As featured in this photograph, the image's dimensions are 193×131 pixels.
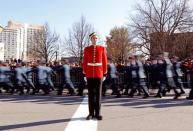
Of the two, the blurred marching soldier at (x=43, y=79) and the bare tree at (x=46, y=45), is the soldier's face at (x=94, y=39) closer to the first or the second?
the blurred marching soldier at (x=43, y=79)

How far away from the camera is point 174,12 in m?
51.7

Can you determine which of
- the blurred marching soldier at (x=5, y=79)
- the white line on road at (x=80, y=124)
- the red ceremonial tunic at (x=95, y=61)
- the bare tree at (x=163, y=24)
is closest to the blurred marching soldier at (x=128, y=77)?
the blurred marching soldier at (x=5, y=79)

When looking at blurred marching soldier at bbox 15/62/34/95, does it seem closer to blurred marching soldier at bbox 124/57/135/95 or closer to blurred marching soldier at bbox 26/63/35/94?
blurred marching soldier at bbox 26/63/35/94

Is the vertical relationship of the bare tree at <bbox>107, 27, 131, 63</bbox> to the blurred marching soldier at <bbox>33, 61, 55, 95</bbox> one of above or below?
above

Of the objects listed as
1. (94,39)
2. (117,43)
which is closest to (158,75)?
(94,39)

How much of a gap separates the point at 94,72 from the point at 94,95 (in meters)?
0.51

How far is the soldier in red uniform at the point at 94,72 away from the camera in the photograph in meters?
9.16

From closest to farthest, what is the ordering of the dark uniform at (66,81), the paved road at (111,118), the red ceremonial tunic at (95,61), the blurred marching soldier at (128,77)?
the paved road at (111,118) < the red ceremonial tunic at (95,61) < the blurred marching soldier at (128,77) < the dark uniform at (66,81)

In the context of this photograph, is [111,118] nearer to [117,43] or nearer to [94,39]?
[94,39]

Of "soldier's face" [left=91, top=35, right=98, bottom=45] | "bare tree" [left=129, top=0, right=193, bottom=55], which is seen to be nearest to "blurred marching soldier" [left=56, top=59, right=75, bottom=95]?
"soldier's face" [left=91, top=35, right=98, bottom=45]

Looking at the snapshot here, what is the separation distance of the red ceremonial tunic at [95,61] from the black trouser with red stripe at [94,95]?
0.14 meters

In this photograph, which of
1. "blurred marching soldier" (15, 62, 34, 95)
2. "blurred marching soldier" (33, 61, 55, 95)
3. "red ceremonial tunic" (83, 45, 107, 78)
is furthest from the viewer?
"blurred marching soldier" (15, 62, 34, 95)

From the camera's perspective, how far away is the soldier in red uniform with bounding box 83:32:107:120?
9156mm

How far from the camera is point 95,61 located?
9.34 metres
